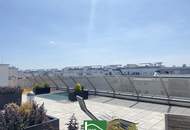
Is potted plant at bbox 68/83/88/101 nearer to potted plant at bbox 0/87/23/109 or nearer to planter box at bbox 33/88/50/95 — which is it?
potted plant at bbox 0/87/23/109

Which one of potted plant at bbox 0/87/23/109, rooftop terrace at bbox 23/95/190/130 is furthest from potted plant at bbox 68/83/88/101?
potted plant at bbox 0/87/23/109

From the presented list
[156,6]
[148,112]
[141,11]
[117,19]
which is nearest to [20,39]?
[117,19]

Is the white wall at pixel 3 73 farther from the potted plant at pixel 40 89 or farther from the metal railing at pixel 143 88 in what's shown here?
the metal railing at pixel 143 88

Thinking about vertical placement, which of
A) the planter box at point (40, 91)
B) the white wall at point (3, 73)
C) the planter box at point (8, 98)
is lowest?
the planter box at point (40, 91)

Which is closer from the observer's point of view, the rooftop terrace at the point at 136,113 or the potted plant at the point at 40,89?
the rooftop terrace at the point at 136,113

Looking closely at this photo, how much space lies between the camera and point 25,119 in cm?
437

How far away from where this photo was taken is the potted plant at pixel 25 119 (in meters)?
3.97

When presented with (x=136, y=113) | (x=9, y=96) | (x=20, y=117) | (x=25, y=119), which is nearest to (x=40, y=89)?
(x=9, y=96)

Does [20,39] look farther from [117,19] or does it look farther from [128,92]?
[128,92]

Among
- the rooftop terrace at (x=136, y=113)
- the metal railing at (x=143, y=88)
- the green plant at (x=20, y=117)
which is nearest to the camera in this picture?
the green plant at (x=20, y=117)

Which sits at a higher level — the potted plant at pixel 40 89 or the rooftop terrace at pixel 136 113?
the potted plant at pixel 40 89

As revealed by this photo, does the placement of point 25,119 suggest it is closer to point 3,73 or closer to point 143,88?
point 143,88

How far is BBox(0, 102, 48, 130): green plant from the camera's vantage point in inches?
156

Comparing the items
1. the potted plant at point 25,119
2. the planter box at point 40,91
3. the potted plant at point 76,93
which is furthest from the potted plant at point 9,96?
the planter box at point 40,91
